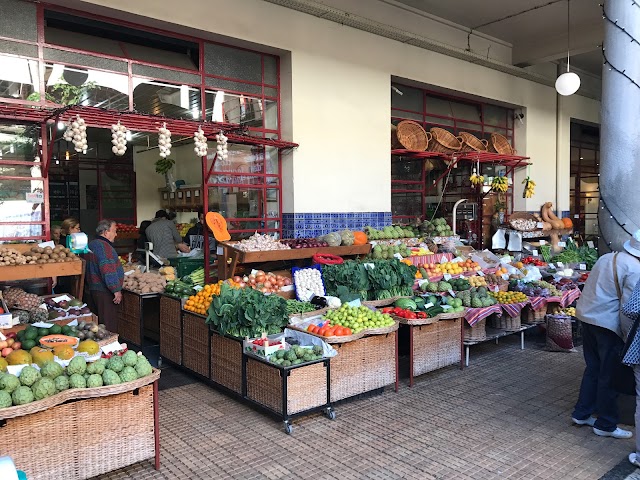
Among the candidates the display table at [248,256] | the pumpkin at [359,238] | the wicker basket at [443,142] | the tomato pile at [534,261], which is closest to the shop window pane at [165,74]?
the display table at [248,256]

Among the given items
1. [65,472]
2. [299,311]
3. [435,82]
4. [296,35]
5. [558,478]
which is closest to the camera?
[65,472]

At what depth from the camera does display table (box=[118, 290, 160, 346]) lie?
6.84 metres

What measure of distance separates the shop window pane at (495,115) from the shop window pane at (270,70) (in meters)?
6.64

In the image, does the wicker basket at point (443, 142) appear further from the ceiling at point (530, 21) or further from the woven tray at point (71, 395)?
the woven tray at point (71, 395)

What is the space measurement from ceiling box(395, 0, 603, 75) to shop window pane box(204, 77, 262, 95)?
378 cm

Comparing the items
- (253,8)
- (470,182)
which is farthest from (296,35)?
(470,182)

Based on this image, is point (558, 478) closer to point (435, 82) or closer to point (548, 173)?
point (435, 82)

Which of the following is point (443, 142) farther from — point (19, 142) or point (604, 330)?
point (19, 142)

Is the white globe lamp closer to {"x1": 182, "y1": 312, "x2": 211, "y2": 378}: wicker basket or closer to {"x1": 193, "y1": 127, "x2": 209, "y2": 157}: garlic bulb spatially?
{"x1": 193, "y1": 127, "x2": 209, "y2": 157}: garlic bulb

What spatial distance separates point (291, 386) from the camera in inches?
181

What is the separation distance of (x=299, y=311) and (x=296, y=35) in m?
5.00

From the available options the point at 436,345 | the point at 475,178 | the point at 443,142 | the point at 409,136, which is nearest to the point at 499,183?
the point at 475,178

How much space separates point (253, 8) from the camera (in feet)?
26.5

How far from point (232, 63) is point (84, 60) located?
2.35 meters
